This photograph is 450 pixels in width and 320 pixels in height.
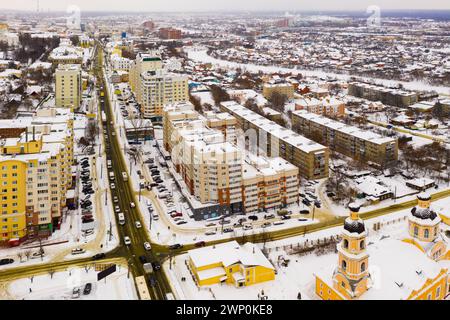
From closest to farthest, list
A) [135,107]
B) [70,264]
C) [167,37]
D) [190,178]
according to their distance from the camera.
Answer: [70,264], [190,178], [135,107], [167,37]

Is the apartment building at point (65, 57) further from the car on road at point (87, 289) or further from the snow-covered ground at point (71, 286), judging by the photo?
the car on road at point (87, 289)

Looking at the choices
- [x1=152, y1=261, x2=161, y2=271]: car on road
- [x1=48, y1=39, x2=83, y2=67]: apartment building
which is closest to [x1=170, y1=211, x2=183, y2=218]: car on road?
[x1=152, y1=261, x2=161, y2=271]: car on road

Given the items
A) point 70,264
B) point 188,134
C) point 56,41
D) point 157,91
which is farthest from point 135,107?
point 56,41

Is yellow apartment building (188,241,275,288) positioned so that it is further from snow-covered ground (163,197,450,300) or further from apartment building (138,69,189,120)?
apartment building (138,69,189,120)

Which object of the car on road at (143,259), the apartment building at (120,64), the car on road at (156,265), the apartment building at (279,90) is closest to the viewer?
the car on road at (156,265)

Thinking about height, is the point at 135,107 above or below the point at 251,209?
above

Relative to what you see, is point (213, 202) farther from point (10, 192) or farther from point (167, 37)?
point (167, 37)

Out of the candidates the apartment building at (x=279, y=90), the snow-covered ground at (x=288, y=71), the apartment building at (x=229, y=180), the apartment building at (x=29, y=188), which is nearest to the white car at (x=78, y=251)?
the apartment building at (x=29, y=188)
